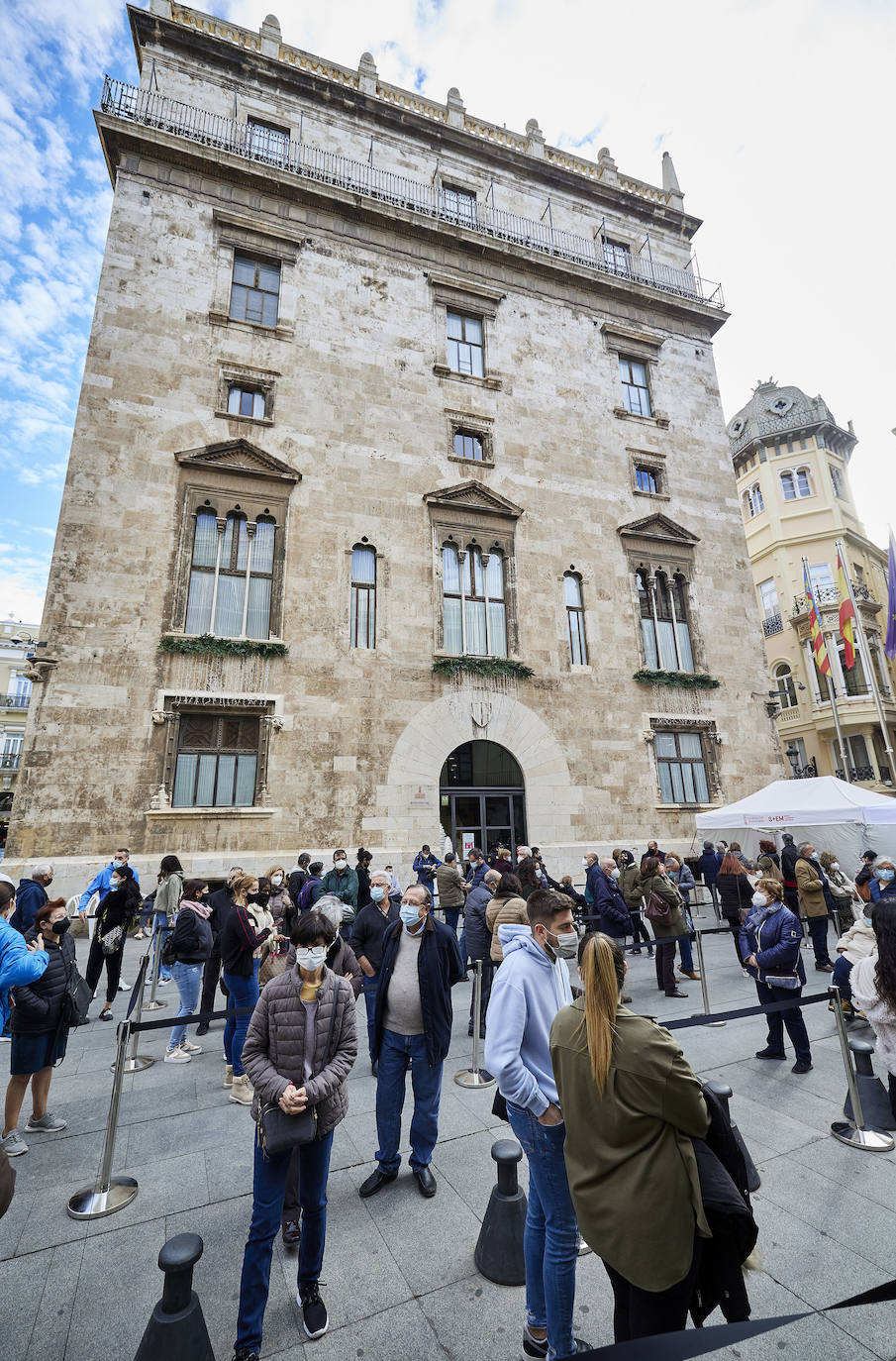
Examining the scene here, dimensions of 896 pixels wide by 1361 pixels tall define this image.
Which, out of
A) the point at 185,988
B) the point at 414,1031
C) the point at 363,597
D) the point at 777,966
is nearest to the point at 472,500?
the point at 363,597

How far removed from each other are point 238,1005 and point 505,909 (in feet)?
9.84

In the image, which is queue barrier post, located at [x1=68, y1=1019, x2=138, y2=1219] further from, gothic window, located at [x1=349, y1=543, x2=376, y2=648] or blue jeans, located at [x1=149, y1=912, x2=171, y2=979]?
gothic window, located at [x1=349, y1=543, x2=376, y2=648]

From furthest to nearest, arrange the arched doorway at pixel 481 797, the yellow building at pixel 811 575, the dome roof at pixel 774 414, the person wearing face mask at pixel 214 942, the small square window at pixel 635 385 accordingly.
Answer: the dome roof at pixel 774 414
the yellow building at pixel 811 575
the small square window at pixel 635 385
the arched doorway at pixel 481 797
the person wearing face mask at pixel 214 942

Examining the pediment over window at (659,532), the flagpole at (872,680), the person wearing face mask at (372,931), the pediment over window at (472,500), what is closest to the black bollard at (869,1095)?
the person wearing face mask at (372,931)

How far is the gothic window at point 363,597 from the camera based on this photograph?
1564 centimetres

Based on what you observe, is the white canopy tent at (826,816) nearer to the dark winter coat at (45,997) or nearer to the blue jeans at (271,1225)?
the blue jeans at (271,1225)

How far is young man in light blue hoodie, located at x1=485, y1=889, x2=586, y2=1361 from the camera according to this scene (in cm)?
295

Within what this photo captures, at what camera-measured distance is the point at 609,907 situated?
9414mm

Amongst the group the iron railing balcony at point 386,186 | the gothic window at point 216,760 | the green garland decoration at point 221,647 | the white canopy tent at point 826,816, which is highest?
the iron railing balcony at point 386,186

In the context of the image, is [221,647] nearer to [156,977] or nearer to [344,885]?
[344,885]

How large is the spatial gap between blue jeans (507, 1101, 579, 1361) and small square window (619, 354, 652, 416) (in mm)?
22089

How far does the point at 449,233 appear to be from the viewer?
62.1 ft

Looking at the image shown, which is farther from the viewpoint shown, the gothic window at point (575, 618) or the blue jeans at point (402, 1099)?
the gothic window at point (575, 618)

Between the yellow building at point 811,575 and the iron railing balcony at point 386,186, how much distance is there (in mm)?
11755
